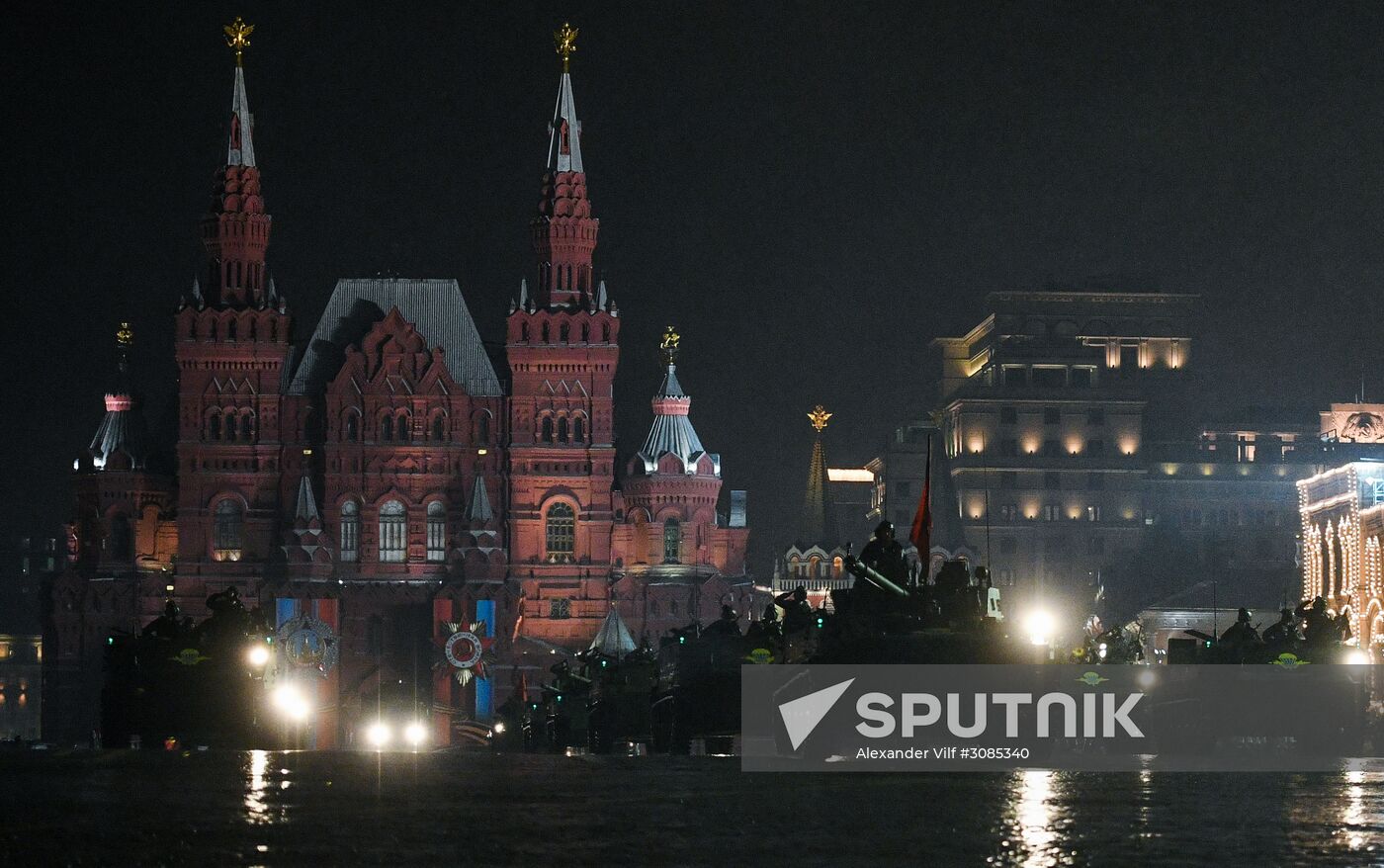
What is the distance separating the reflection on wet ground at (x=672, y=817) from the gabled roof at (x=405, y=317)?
110 m

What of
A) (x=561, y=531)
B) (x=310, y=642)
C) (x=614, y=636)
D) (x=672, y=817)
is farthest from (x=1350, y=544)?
(x=672, y=817)

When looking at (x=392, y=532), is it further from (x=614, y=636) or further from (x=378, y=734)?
(x=378, y=734)

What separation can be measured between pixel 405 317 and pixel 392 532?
47.0 ft

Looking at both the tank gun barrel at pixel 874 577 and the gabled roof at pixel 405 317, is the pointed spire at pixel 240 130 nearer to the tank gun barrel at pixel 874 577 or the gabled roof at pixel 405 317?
the gabled roof at pixel 405 317

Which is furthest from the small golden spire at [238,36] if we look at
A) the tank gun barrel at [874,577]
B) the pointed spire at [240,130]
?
the tank gun barrel at [874,577]

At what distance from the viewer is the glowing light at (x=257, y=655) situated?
84.9 m

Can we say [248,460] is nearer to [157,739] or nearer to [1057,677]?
[157,739]

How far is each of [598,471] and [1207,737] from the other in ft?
305

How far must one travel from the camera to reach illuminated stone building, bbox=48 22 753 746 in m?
165

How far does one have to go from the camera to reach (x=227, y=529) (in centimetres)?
16800

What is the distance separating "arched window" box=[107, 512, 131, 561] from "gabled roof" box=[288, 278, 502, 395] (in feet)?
43.8

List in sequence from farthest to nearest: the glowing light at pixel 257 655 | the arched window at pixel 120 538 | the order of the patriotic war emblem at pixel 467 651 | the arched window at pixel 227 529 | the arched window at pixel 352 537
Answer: the arched window at pixel 120 538
the arched window at pixel 352 537
the arched window at pixel 227 529
the order of the patriotic war emblem at pixel 467 651
the glowing light at pixel 257 655

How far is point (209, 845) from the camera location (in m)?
39.2

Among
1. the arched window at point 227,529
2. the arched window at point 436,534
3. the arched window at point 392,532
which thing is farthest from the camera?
the arched window at point 436,534
